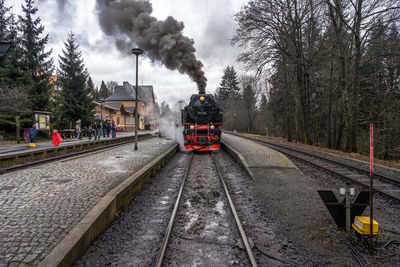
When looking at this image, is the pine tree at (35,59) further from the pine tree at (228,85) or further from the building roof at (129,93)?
the pine tree at (228,85)

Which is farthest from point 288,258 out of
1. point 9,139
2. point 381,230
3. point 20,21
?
point 20,21

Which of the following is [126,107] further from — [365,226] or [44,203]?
[365,226]

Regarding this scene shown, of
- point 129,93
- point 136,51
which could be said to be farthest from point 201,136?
point 129,93

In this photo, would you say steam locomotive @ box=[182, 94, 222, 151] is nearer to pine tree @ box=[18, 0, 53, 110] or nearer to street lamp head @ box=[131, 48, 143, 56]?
street lamp head @ box=[131, 48, 143, 56]

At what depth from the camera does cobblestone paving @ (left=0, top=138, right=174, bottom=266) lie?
3016 millimetres

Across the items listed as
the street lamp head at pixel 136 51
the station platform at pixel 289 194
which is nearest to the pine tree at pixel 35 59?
the street lamp head at pixel 136 51

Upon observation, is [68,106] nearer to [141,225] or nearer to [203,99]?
[203,99]

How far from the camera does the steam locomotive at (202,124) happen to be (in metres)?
13.1

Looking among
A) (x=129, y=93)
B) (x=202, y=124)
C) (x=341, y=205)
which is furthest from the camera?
(x=129, y=93)

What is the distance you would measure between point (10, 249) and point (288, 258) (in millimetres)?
3788

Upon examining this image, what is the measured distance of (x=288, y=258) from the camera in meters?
3.23

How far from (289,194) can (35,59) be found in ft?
84.2

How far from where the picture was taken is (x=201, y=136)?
12984mm

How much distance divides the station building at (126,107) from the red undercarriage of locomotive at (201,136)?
17943 millimetres
